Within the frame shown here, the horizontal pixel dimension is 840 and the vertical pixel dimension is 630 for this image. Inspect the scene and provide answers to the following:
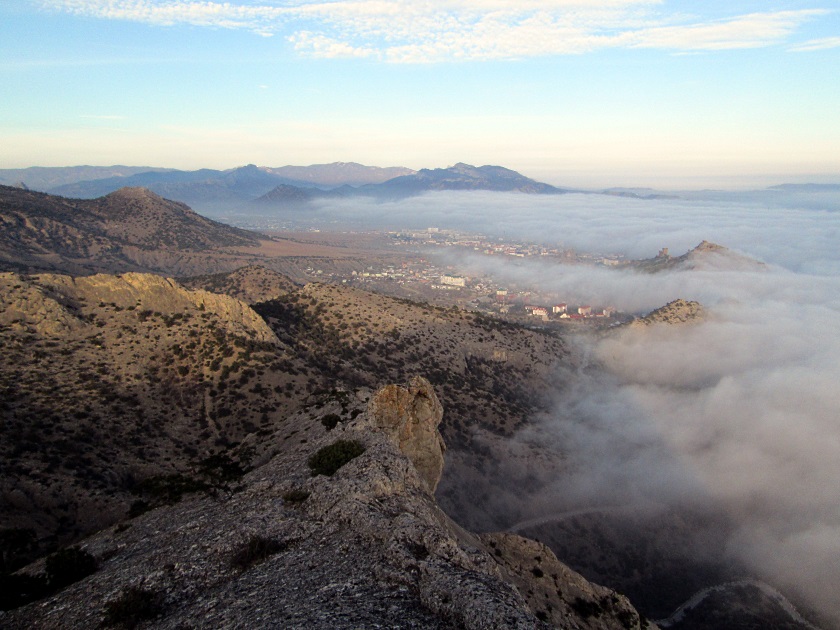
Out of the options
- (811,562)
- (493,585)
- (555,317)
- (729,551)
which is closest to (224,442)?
(493,585)

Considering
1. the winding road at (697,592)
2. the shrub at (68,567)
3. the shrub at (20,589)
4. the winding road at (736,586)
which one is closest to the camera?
the shrub at (20,589)

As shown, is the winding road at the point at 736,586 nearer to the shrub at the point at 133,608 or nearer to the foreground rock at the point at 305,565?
the foreground rock at the point at 305,565

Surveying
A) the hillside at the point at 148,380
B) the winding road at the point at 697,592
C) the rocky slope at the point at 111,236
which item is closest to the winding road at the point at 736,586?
the winding road at the point at 697,592

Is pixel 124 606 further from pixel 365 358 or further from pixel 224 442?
pixel 365 358

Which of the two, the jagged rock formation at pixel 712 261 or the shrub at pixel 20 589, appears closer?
the shrub at pixel 20 589

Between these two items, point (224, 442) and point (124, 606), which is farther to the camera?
point (224, 442)

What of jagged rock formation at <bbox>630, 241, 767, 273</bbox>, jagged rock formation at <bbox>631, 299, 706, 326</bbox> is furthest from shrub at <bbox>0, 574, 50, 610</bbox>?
jagged rock formation at <bbox>630, 241, 767, 273</bbox>

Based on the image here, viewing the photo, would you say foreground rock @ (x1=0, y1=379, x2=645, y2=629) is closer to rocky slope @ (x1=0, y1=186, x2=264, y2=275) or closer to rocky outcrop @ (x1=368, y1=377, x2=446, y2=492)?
rocky outcrop @ (x1=368, y1=377, x2=446, y2=492)
